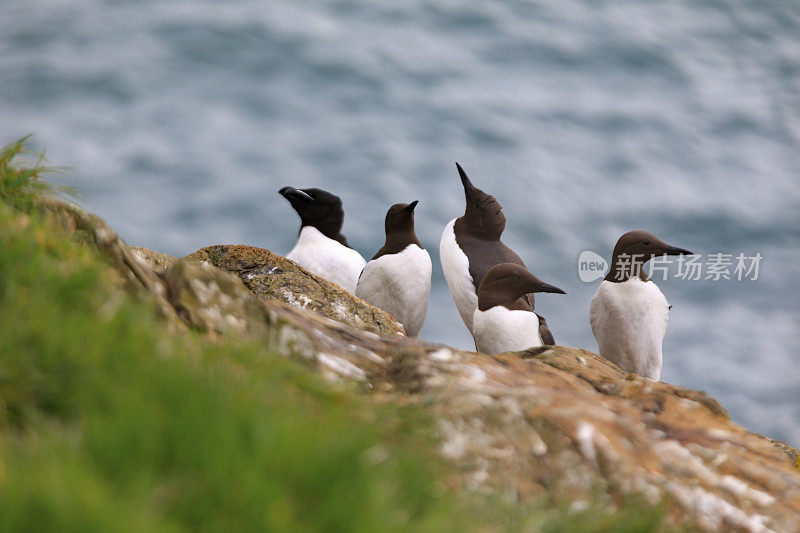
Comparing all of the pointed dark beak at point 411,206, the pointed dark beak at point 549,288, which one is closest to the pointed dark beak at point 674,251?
the pointed dark beak at point 549,288

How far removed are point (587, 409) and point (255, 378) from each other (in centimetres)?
189

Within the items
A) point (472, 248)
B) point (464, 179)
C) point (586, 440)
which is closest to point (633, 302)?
point (472, 248)

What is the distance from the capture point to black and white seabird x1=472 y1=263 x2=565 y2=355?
30.8 feet

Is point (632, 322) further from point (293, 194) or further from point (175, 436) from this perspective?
point (175, 436)

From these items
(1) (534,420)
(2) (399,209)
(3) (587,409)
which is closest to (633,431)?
(3) (587,409)

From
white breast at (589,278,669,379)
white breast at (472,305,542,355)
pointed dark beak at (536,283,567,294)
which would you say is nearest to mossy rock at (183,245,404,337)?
white breast at (472,305,542,355)

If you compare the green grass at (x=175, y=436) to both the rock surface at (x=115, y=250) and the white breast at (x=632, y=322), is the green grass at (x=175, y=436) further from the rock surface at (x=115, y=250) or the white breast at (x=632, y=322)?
the white breast at (x=632, y=322)

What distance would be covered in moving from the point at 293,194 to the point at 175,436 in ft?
31.6

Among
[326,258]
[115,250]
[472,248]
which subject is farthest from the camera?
[472,248]

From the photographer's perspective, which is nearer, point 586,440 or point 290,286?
point 586,440

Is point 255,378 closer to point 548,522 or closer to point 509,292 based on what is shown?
point 548,522

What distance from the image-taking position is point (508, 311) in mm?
9531

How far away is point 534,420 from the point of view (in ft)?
12.2

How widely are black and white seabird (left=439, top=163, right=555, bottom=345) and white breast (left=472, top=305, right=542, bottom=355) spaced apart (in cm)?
159
